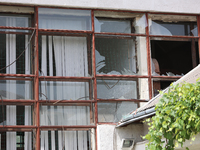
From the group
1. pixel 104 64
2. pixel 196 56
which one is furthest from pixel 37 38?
pixel 196 56

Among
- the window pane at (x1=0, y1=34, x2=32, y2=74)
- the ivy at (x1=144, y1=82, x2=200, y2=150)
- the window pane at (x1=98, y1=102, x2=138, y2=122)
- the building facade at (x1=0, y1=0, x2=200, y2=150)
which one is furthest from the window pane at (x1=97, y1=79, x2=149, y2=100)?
the ivy at (x1=144, y1=82, x2=200, y2=150)

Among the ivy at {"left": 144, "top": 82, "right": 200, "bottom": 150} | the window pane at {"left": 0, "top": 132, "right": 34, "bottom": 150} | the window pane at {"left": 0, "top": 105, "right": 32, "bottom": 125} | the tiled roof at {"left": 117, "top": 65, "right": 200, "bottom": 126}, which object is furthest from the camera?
the window pane at {"left": 0, "top": 105, "right": 32, "bottom": 125}

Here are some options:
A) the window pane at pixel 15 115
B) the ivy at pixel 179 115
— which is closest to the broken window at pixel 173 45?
the window pane at pixel 15 115

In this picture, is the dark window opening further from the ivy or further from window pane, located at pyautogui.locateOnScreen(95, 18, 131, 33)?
the ivy

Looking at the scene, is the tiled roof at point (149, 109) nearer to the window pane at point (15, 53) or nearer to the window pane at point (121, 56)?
the window pane at point (121, 56)

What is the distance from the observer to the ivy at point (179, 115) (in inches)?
243

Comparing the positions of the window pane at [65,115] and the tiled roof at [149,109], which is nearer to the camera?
the tiled roof at [149,109]

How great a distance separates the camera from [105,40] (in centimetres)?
1098

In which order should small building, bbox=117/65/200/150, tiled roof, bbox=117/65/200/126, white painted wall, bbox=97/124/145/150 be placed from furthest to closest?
1. white painted wall, bbox=97/124/145/150
2. tiled roof, bbox=117/65/200/126
3. small building, bbox=117/65/200/150

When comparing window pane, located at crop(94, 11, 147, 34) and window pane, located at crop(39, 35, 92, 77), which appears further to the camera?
window pane, located at crop(94, 11, 147, 34)

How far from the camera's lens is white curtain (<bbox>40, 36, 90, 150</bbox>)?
1024 cm

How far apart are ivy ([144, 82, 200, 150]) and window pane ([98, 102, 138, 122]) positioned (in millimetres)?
3512

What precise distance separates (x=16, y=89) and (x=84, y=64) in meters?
1.79

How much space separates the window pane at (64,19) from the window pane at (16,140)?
8.87 feet
